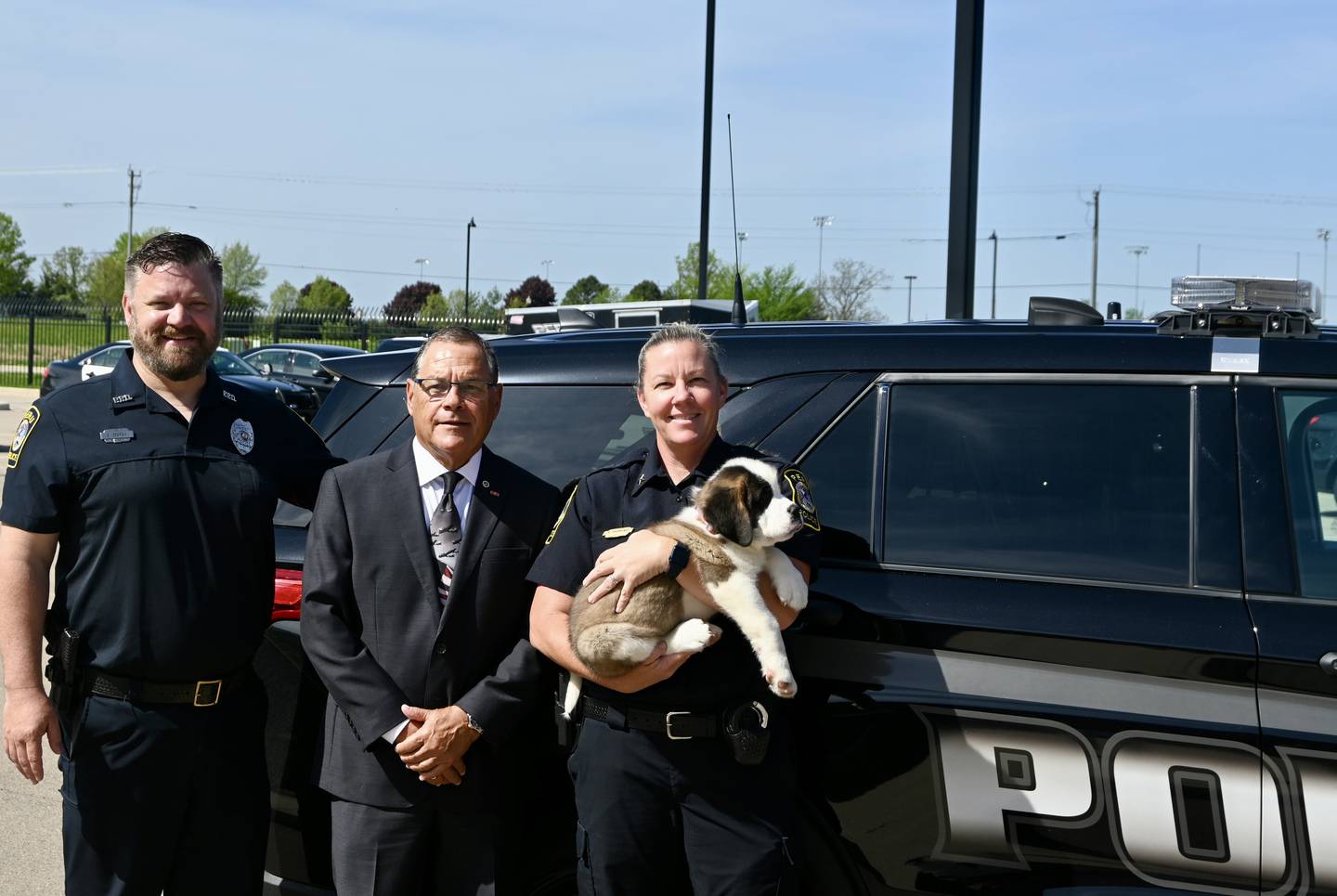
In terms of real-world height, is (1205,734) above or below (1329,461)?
below

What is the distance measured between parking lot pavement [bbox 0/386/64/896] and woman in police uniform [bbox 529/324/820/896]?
278 cm

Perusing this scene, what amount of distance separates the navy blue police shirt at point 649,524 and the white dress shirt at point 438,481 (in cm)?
25

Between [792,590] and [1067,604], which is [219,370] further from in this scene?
[1067,604]

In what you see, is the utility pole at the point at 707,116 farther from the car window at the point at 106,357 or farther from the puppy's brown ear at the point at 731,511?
the car window at the point at 106,357

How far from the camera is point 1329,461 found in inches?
108

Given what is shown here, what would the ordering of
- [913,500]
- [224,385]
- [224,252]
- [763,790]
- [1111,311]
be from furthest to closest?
[224,252] < [1111,311] < [224,385] < [913,500] < [763,790]

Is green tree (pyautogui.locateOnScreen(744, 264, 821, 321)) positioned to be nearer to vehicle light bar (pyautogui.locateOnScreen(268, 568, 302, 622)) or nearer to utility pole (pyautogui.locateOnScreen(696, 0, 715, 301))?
utility pole (pyautogui.locateOnScreen(696, 0, 715, 301))

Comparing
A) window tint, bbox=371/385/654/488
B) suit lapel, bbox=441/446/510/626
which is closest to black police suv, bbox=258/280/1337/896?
window tint, bbox=371/385/654/488

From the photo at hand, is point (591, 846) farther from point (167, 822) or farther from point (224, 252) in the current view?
point (224, 252)

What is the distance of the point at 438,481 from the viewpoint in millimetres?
3072

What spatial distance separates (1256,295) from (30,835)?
4.80 m

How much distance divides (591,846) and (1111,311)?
276cm

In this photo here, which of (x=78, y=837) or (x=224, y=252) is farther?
(x=224, y=252)

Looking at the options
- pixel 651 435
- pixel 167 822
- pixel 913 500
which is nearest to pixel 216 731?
pixel 167 822
